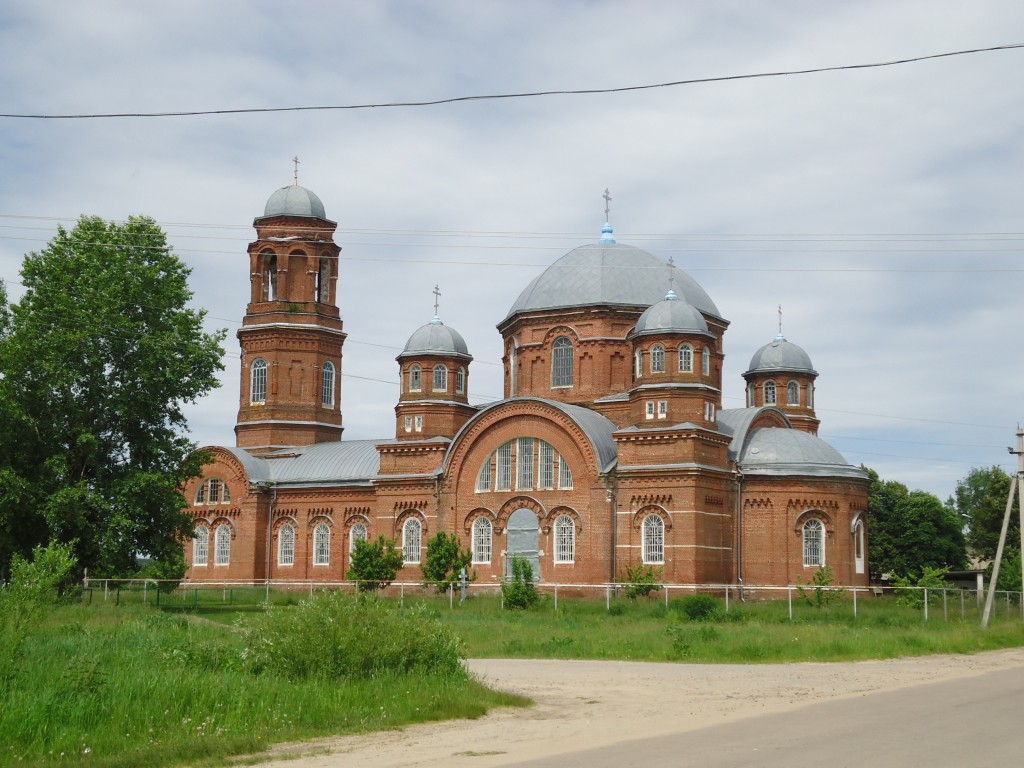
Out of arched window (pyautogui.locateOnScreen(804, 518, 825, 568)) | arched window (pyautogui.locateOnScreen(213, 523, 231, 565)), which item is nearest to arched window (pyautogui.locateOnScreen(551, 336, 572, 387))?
arched window (pyautogui.locateOnScreen(804, 518, 825, 568))

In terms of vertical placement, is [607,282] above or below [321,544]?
above

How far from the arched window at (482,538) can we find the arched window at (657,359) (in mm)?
7967

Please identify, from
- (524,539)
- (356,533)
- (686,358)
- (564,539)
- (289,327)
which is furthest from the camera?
(289,327)

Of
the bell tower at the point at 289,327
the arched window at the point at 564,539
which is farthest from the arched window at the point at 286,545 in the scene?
the arched window at the point at 564,539

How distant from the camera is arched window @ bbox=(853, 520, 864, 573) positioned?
140 feet

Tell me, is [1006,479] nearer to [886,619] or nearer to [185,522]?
[886,619]

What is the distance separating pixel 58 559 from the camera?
51.4ft

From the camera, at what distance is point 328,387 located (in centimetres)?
5372

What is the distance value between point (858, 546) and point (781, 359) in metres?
11.4

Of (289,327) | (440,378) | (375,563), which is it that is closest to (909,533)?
(440,378)

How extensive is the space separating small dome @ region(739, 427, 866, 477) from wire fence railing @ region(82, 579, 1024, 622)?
159 inches

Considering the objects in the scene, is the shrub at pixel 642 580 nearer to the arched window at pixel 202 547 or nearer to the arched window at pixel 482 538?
the arched window at pixel 482 538

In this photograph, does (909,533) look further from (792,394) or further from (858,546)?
(858,546)

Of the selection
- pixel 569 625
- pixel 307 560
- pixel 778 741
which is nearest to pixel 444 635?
pixel 778 741
